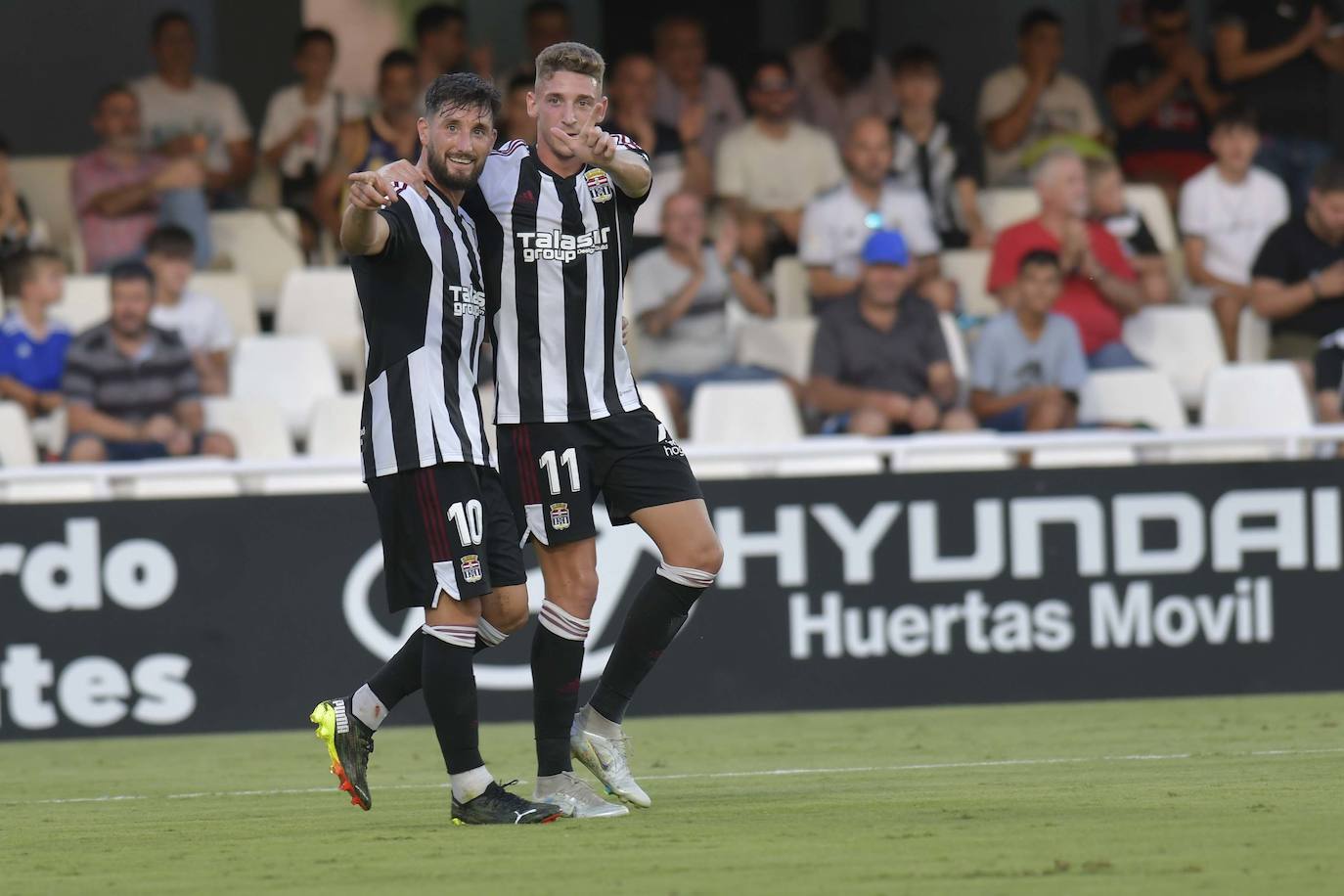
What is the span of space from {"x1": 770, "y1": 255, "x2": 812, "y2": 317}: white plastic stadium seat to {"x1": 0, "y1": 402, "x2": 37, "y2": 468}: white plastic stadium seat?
4208mm

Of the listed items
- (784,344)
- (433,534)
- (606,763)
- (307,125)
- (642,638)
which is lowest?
(606,763)

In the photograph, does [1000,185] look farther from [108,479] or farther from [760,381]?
[108,479]

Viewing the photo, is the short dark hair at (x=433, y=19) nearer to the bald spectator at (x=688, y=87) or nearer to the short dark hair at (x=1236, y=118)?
the bald spectator at (x=688, y=87)

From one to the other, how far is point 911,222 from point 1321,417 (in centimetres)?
252

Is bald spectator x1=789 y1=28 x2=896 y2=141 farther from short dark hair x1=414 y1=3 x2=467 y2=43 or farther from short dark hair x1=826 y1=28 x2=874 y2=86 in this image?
short dark hair x1=414 y1=3 x2=467 y2=43

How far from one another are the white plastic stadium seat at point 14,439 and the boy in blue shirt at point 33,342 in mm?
462

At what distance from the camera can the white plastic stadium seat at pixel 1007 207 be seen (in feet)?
40.9

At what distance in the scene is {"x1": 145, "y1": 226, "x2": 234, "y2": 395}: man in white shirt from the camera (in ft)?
35.2

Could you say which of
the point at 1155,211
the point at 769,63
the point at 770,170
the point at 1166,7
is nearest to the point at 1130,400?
the point at 1155,211

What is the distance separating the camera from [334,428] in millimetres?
10188

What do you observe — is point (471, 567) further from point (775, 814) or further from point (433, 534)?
point (775, 814)

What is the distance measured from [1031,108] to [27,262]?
20.2ft

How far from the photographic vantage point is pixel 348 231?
5426mm

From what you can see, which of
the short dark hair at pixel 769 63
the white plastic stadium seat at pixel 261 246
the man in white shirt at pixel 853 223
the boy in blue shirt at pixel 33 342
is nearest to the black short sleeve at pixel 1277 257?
the man in white shirt at pixel 853 223
